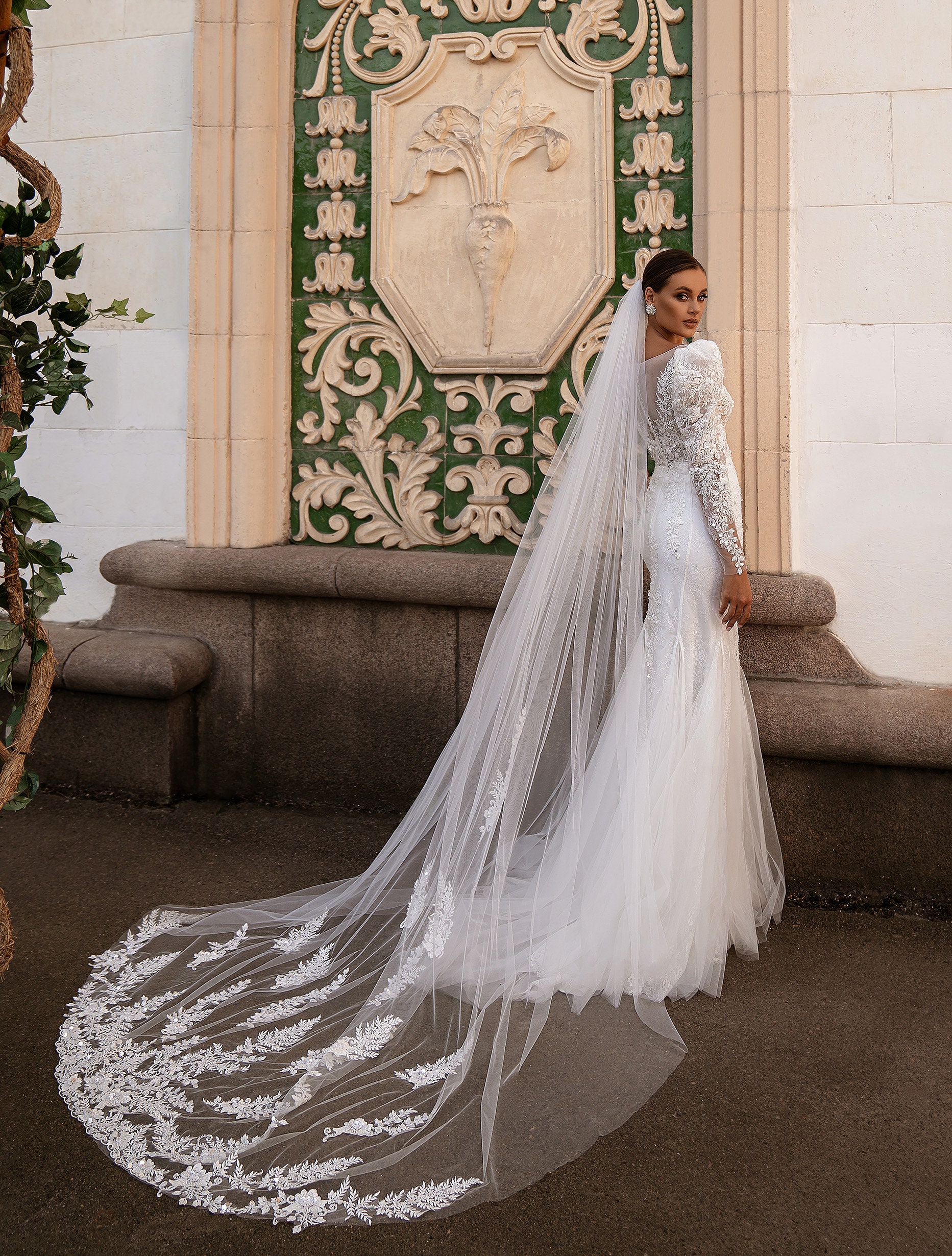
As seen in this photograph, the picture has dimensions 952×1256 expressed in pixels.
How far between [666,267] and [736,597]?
1.02 metres

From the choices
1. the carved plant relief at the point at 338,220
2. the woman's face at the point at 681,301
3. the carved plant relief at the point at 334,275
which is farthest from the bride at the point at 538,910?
the carved plant relief at the point at 338,220

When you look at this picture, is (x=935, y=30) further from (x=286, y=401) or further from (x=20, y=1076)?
(x=20, y=1076)

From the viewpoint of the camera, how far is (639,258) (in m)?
3.88

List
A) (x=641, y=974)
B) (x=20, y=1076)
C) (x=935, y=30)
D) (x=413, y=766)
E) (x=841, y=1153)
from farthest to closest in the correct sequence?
1. (x=413, y=766)
2. (x=935, y=30)
3. (x=641, y=974)
4. (x=20, y=1076)
5. (x=841, y=1153)

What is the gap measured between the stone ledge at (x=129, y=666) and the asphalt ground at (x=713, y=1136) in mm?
859

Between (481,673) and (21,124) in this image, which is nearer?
(481,673)

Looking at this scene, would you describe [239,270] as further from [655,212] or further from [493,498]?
[655,212]

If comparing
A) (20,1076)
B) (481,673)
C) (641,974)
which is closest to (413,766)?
(481,673)

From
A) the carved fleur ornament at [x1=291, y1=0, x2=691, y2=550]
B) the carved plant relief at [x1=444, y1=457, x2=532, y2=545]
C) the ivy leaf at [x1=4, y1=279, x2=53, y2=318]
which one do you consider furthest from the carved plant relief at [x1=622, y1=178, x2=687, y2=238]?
the ivy leaf at [x1=4, y1=279, x2=53, y2=318]

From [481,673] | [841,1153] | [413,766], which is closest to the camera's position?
[841,1153]

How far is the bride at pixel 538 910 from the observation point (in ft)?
7.39

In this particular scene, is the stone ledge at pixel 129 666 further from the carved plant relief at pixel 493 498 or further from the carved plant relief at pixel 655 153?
the carved plant relief at pixel 655 153

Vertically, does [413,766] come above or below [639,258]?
below

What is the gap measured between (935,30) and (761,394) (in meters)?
1.34
